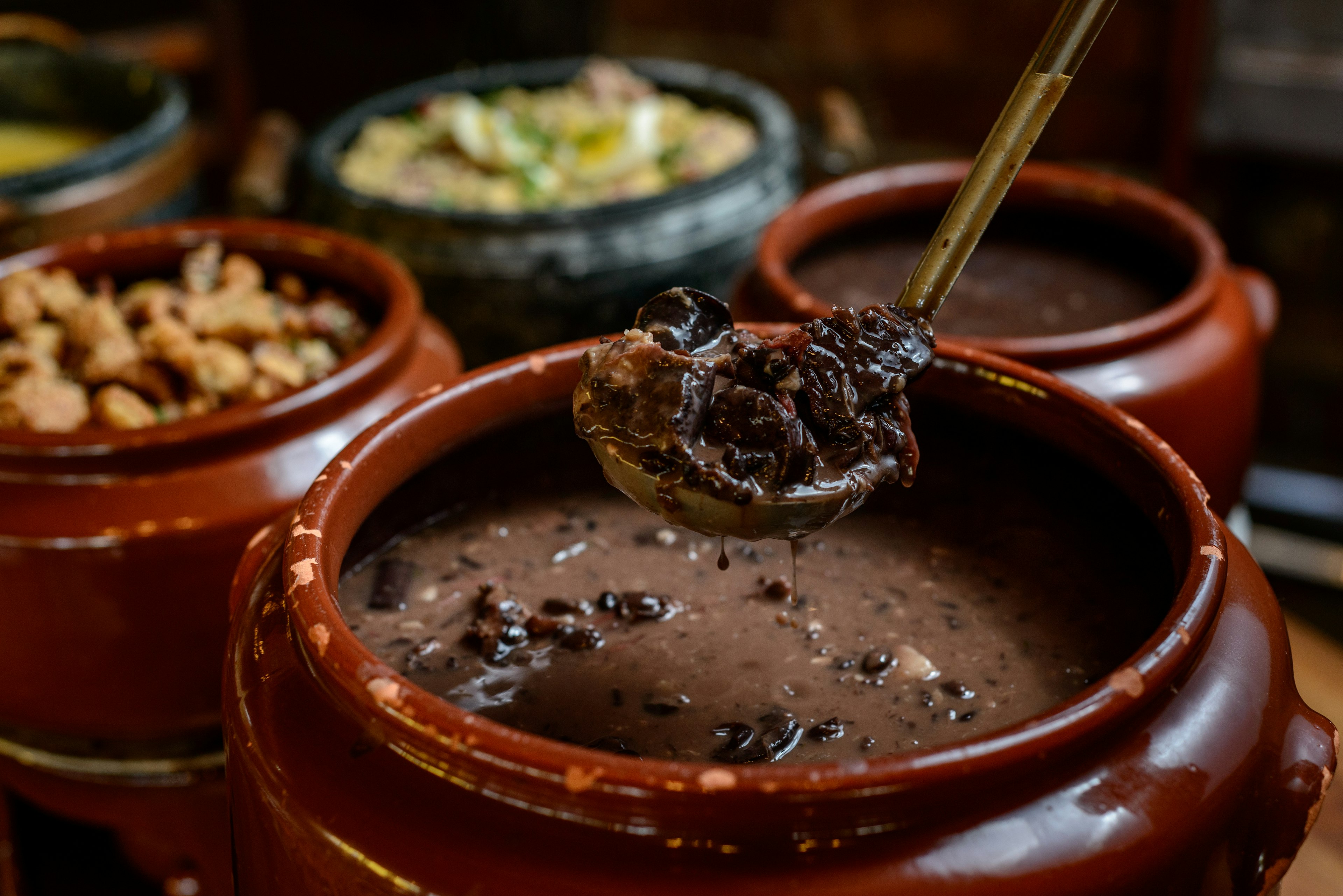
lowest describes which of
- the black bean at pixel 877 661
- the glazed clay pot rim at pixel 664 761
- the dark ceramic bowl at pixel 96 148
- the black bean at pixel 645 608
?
the dark ceramic bowl at pixel 96 148

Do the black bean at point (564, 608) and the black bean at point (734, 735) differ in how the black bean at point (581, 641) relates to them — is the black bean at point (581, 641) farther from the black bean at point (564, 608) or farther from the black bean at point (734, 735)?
the black bean at point (734, 735)

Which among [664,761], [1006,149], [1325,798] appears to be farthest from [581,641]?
[1325,798]

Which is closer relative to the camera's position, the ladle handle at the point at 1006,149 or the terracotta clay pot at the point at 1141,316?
the ladle handle at the point at 1006,149

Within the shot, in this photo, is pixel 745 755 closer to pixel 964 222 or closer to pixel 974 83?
pixel 964 222

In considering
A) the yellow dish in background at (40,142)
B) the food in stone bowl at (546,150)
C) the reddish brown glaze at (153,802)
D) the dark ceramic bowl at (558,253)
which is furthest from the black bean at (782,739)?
the yellow dish in background at (40,142)

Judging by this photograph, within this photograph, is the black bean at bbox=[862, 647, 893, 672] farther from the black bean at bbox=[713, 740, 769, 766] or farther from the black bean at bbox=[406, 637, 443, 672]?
the black bean at bbox=[406, 637, 443, 672]
